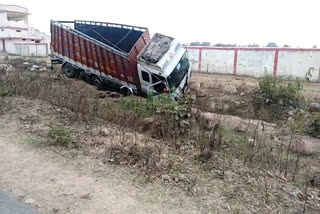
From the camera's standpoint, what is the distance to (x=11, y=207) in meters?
2.67

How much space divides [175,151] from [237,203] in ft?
4.59

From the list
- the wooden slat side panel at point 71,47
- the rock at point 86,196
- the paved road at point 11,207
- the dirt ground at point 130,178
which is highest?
the wooden slat side panel at point 71,47

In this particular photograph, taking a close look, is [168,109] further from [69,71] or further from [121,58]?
[69,71]

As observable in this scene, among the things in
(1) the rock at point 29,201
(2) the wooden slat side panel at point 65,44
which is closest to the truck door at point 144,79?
(2) the wooden slat side panel at point 65,44

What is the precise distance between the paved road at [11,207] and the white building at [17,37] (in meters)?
39.0

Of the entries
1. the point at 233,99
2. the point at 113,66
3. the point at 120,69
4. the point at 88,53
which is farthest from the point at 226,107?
the point at 88,53

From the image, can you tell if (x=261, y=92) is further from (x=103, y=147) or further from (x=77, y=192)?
(x=77, y=192)

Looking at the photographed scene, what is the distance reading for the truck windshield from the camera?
975 centimetres

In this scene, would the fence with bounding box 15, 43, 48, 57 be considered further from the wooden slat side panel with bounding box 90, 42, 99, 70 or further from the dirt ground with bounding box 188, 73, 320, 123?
the dirt ground with bounding box 188, 73, 320, 123

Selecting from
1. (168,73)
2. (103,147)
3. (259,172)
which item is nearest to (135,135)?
(103,147)

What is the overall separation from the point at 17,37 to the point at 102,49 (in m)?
37.5

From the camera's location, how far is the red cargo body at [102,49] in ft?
34.9

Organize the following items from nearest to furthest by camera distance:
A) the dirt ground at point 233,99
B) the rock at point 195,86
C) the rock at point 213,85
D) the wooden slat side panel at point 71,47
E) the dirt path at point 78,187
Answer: the dirt path at point 78,187, the dirt ground at point 233,99, the wooden slat side panel at point 71,47, the rock at point 195,86, the rock at point 213,85

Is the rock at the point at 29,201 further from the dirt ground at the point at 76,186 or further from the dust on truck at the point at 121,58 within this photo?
the dust on truck at the point at 121,58
